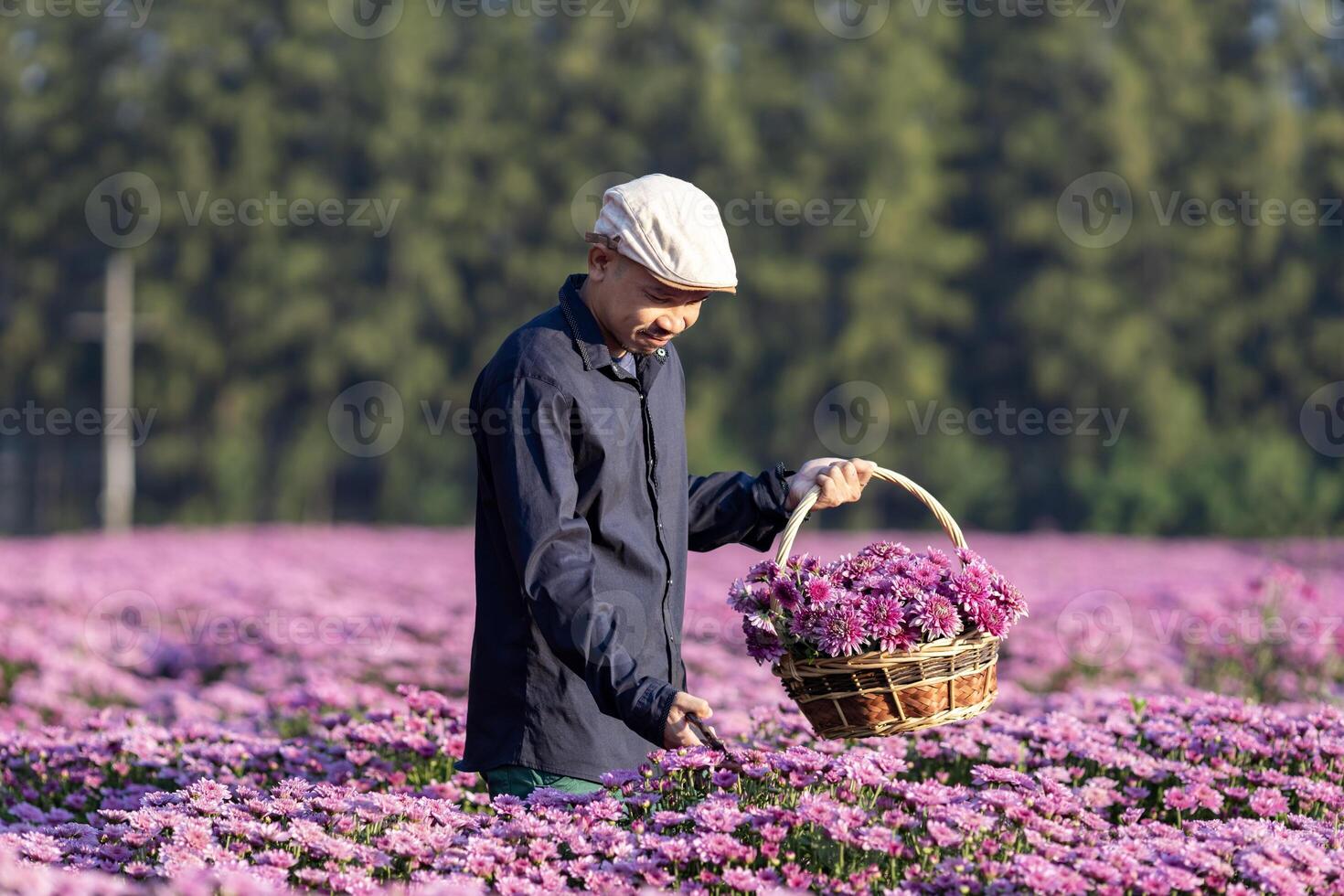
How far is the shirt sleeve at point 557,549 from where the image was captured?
3.01 metres

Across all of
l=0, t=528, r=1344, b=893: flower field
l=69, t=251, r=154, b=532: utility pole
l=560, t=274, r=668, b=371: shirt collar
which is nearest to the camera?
l=0, t=528, r=1344, b=893: flower field

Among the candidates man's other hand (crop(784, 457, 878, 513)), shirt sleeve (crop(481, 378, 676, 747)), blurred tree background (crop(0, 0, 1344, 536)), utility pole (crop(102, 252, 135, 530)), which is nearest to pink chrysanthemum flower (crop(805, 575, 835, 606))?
man's other hand (crop(784, 457, 878, 513))

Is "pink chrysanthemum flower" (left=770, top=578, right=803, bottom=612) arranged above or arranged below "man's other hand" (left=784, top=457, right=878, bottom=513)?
below

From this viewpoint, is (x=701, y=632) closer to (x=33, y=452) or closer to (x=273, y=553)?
(x=273, y=553)

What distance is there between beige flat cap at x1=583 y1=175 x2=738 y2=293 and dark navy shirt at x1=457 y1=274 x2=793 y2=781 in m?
0.29

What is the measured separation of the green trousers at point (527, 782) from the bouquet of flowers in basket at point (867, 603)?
49cm

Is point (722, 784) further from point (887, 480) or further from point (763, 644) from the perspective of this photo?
point (887, 480)

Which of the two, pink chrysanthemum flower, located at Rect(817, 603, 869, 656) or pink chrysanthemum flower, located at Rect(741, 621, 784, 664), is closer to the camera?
pink chrysanthemum flower, located at Rect(817, 603, 869, 656)

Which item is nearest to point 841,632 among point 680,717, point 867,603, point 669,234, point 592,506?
point 867,603

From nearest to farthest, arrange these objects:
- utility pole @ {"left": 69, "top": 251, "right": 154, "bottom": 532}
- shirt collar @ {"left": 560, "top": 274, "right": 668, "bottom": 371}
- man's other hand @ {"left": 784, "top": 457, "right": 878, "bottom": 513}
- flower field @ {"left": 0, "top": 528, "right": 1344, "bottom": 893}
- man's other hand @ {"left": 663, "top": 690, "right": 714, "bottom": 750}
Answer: man's other hand @ {"left": 663, "top": 690, "right": 714, "bottom": 750}
flower field @ {"left": 0, "top": 528, "right": 1344, "bottom": 893}
shirt collar @ {"left": 560, "top": 274, "right": 668, "bottom": 371}
man's other hand @ {"left": 784, "top": 457, "right": 878, "bottom": 513}
utility pole @ {"left": 69, "top": 251, "right": 154, "bottom": 532}

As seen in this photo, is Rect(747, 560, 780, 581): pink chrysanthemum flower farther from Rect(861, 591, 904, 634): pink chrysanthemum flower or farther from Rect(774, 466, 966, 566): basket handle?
Rect(861, 591, 904, 634): pink chrysanthemum flower

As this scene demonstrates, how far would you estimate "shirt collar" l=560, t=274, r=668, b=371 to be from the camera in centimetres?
338

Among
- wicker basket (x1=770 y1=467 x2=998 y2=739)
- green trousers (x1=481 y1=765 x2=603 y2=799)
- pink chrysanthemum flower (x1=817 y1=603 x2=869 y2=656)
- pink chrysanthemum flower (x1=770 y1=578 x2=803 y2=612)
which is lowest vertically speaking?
green trousers (x1=481 y1=765 x2=603 y2=799)

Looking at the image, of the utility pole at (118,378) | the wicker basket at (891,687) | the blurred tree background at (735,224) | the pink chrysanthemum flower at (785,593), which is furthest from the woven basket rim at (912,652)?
the utility pole at (118,378)
